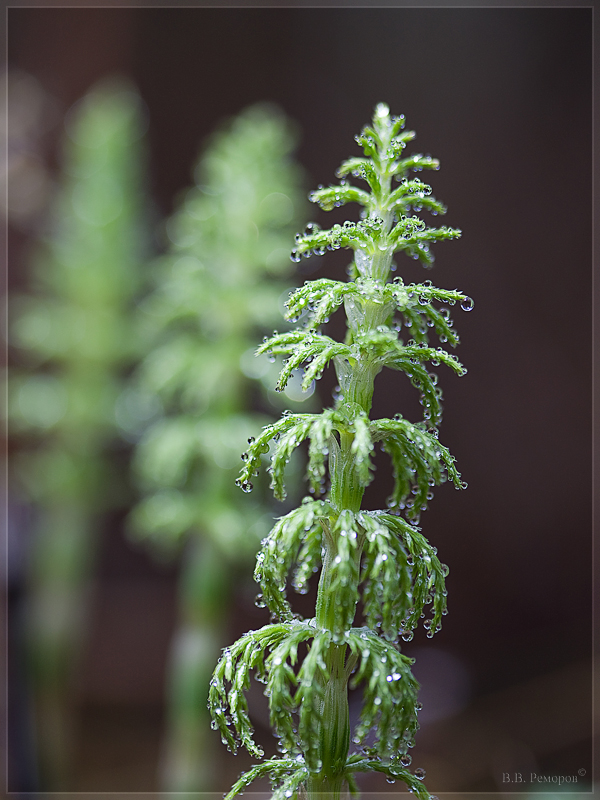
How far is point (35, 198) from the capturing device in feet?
6.98

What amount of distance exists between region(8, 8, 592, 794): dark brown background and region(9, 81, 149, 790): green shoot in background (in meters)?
0.58

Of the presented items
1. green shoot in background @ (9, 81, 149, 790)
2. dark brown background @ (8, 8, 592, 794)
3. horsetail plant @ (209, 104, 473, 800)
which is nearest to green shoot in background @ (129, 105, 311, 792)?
green shoot in background @ (9, 81, 149, 790)

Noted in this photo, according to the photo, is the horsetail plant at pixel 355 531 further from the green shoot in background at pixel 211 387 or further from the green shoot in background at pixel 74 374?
the green shoot in background at pixel 74 374

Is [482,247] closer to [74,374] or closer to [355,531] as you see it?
[74,374]

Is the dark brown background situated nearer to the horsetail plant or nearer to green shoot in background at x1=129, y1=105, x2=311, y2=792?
green shoot in background at x1=129, y1=105, x2=311, y2=792

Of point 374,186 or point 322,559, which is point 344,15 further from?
point 322,559

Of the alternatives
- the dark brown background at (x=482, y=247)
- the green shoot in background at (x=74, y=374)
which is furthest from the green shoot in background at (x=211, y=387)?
the dark brown background at (x=482, y=247)

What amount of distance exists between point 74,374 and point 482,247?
161 cm

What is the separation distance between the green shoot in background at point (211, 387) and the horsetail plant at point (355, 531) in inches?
29.5

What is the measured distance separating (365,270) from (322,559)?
0.27 metres

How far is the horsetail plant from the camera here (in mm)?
554

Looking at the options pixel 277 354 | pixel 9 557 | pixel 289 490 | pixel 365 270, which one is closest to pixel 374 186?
pixel 365 270

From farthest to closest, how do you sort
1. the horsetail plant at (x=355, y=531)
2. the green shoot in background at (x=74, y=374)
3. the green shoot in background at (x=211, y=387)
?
the green shoot in background at (x=74, y=374) → the green shoot in background at (x=211, y=387) → the horsetail plant at (x=355, y=531)

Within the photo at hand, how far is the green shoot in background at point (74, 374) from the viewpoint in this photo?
204 centimetres
